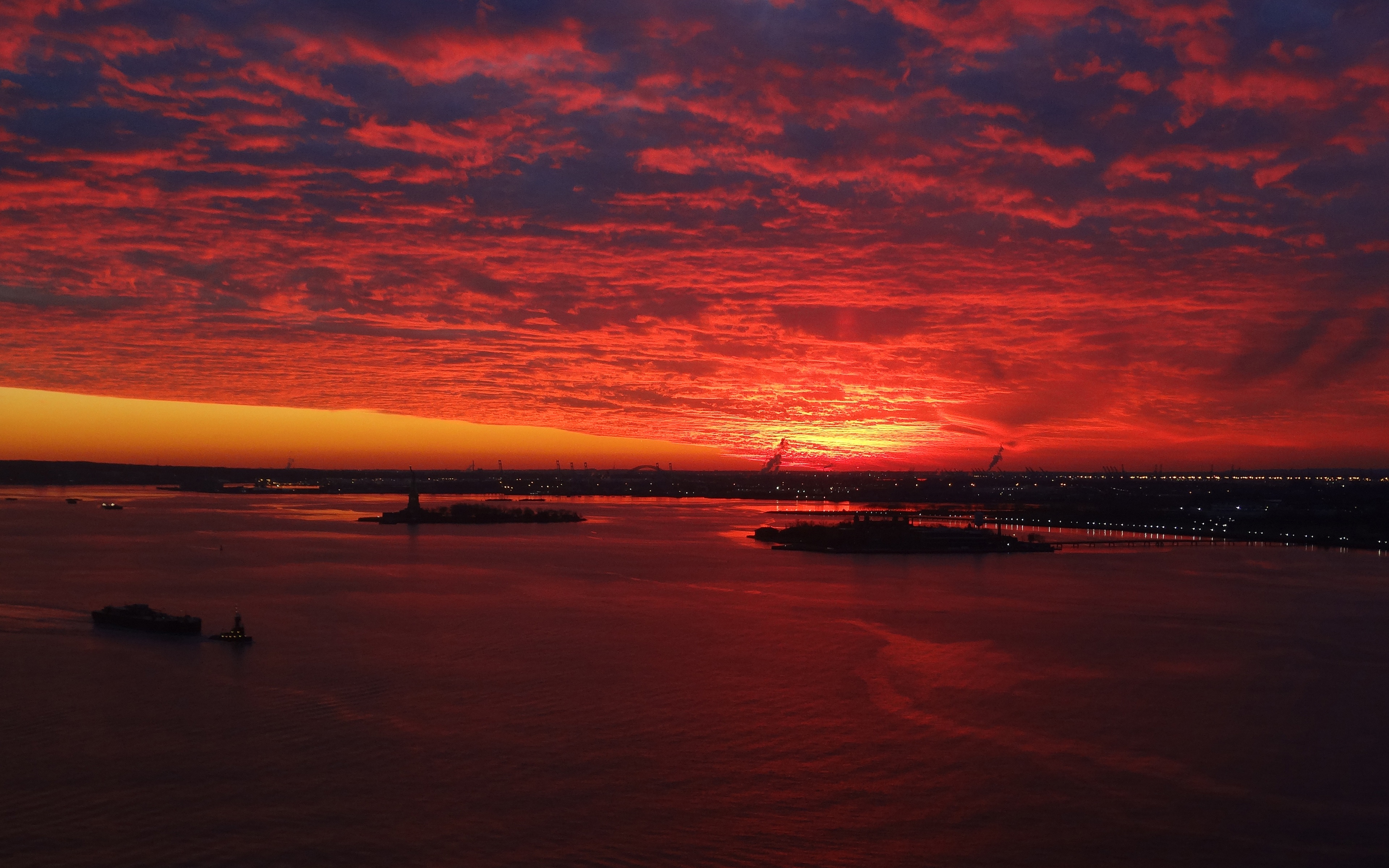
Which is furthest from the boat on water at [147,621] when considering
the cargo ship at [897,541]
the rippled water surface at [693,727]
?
the cargo ship at [897,541]

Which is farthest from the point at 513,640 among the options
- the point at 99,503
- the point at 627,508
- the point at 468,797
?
the point at 99,503

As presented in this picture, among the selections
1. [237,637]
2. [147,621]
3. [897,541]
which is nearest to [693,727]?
[237,637]

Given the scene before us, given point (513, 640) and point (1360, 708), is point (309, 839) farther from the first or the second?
point (1360, 708)

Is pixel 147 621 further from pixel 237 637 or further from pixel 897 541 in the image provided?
pixel 897 541

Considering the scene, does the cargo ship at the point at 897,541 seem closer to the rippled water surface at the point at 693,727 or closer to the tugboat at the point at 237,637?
the rippled water surface at the point at 693,727

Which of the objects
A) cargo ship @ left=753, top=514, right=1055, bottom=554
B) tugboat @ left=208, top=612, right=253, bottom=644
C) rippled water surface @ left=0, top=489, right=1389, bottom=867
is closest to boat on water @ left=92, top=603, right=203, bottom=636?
rippled water surface @ left=0, top=489, right=1389, bottom=867

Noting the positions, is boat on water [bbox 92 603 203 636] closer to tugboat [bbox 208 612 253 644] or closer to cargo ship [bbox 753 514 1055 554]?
tugboat [bbox 208 612 253 644]
